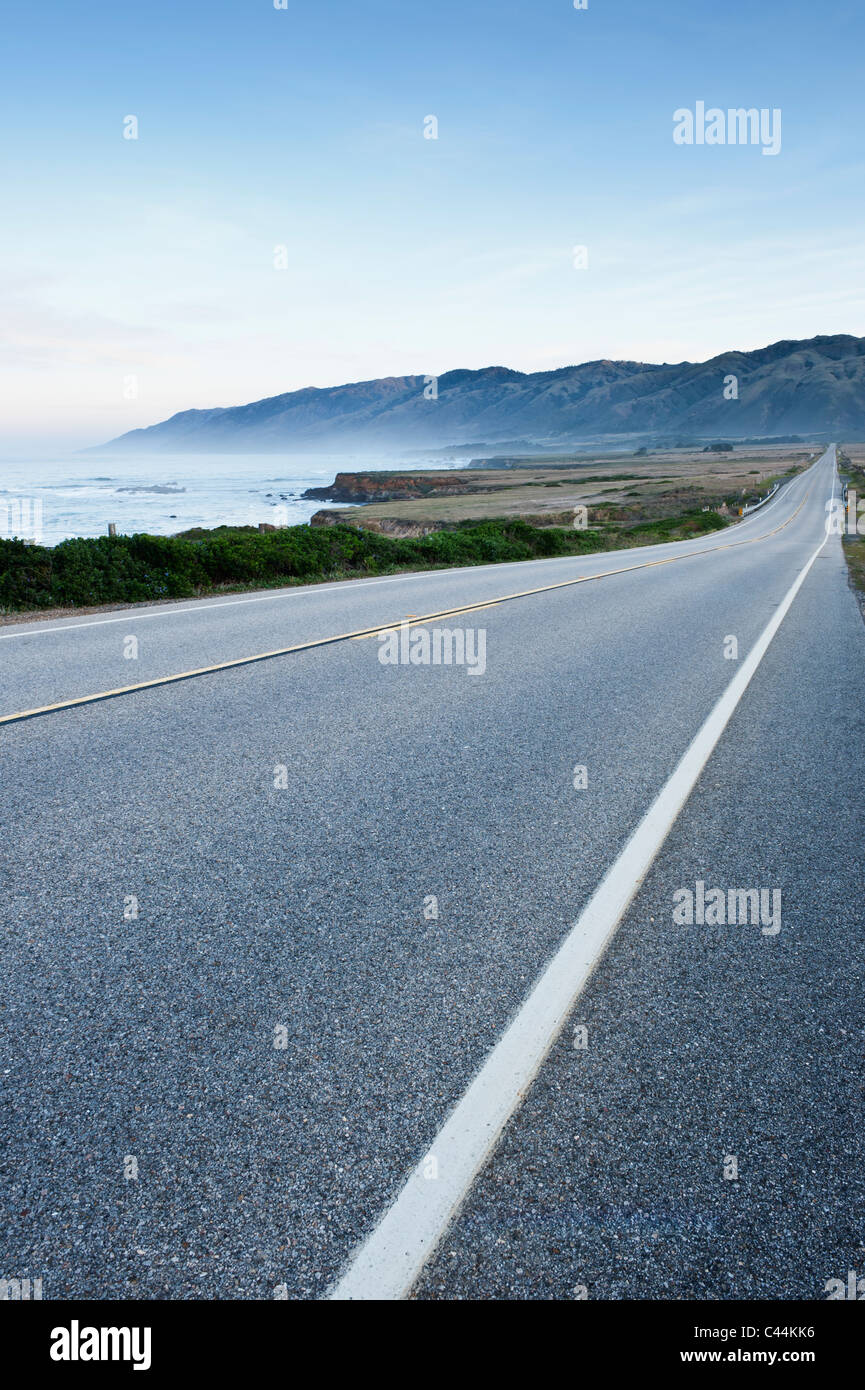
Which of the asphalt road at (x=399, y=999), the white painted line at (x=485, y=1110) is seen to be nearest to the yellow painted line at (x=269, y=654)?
the asphalt road at (x=399, y=999)

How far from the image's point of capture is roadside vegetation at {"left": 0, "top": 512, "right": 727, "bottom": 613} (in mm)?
12047

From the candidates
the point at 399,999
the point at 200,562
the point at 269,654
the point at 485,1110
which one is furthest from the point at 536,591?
the point at 485,1110

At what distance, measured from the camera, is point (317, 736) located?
543 centimetres

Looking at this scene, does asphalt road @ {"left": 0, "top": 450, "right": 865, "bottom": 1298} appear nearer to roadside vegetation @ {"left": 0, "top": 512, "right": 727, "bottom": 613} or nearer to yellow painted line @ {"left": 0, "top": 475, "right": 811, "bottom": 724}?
yellow painted line @ {"left": 0, "top": 475, "right": 811, "bottom": 724}

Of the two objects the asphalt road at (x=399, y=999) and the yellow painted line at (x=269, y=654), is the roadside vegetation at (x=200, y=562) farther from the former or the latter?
the asphalt road at (x=399, y=999)

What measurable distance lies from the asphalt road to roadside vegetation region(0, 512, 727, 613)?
21.7ft

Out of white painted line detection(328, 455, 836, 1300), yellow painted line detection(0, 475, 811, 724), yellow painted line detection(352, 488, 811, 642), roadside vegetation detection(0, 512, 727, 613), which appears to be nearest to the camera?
white painted line detection(328, 455, 836, 1300)

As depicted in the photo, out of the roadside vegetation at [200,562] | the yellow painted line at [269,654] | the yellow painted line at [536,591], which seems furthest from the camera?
the roadside vegetation at [200,562]

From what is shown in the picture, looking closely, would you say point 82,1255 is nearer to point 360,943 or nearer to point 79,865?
point 360,943

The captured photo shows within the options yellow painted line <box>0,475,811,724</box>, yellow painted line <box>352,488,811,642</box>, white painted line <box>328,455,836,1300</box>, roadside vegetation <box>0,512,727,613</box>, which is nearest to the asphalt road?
white painted line <box>328,455,836,1300</box>

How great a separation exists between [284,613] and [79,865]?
23.6 ft

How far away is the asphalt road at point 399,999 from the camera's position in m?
1.87

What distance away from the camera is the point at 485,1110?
7.27 feet

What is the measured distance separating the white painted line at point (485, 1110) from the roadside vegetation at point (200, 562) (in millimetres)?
10945
